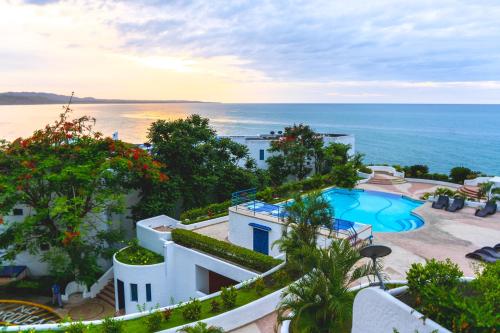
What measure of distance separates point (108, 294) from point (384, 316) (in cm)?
2046

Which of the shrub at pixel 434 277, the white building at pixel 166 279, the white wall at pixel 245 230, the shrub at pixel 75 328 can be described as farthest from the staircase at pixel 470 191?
the shrub at pixel 75 328

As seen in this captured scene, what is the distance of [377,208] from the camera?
2939 cm

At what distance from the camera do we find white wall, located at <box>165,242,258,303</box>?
718 inches

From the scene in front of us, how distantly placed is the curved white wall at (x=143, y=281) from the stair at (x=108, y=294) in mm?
2629

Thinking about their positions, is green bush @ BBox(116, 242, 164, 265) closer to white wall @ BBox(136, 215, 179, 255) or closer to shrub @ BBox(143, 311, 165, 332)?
white wall @ BBox(136, 215, 179, 255)

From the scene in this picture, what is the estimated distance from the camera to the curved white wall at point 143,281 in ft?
67.2

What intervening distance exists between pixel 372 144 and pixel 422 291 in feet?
388

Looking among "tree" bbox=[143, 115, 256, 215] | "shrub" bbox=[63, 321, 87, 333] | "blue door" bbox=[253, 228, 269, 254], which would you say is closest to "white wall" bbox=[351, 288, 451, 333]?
"shrub" bbox=[63, 321, 87, 333]

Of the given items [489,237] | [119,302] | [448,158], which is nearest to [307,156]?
[489,237]

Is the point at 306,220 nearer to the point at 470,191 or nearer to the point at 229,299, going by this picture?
the point at 229,299

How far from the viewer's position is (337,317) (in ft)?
31.4

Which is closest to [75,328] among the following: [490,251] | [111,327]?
[111,327]

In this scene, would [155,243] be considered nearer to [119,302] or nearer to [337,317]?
[119,302]

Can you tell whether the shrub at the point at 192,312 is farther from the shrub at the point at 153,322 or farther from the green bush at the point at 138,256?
the green bush at the point at 138,256
